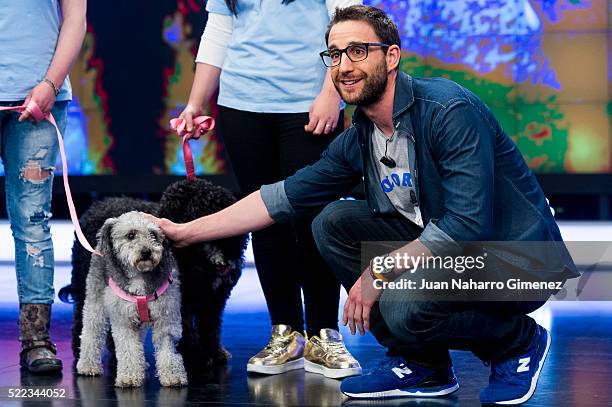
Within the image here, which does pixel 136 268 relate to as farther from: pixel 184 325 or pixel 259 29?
pixel 259 29

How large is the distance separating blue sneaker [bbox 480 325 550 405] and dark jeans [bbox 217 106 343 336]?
28.4 inches

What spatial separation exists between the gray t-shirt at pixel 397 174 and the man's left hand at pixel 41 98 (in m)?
1.06

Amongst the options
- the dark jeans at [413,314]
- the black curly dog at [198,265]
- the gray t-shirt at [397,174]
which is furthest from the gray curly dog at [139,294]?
the gray t-shirt at [397,174]

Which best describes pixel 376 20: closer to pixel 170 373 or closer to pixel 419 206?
pixel 419 206

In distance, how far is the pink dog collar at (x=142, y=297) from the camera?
3061 millimetres

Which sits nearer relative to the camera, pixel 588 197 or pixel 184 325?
pixel 184 325

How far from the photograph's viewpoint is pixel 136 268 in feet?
9.97

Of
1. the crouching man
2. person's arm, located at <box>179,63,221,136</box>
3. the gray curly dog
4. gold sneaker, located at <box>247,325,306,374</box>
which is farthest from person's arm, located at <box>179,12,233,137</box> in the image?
gold sneaker, located at <box>247,325,306,374</box>

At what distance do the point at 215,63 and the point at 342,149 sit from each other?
0.78 metres

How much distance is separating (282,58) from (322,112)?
9.3 inches

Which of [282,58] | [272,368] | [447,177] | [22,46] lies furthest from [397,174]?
[22,46]

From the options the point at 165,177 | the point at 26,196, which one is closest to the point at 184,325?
the point at 26,196

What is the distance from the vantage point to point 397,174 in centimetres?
278

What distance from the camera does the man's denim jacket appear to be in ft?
8.38
